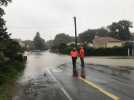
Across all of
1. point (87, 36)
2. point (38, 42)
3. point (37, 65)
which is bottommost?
point (37, 65)

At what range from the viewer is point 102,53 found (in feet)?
252

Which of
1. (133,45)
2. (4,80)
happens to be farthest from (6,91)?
(133,45)

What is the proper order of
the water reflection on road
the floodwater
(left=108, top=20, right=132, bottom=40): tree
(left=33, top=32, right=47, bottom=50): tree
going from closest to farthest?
the water reflection on road → the floodwater → (left=108, top=20, right=132, bottom=40): tree → (left=33, top=32, right=47, bottom=50): tree

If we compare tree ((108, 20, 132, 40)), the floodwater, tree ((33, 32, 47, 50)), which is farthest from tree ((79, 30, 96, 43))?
the floodwater

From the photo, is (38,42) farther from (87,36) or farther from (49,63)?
(49,63)

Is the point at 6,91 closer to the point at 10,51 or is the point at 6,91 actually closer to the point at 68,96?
the point at 68,96

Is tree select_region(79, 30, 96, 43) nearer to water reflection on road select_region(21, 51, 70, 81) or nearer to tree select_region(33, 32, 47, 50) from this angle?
tree select_region(33, 32, 47, 50)

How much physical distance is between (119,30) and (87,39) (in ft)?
74.7

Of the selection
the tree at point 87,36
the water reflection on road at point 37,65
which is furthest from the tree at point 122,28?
the water reflection on road at point 37,65

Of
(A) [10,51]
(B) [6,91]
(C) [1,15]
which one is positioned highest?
(C) [1,15]

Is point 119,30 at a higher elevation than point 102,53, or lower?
higher

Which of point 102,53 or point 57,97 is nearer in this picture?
point 57,97

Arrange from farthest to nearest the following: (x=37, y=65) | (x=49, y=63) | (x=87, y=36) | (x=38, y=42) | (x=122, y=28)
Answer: (x=38, y=42)
(x=87, y=36)
(x=122, y=28)
(x=49, y=63)
(x=37, y=65)

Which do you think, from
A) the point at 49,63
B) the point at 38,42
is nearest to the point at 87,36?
the point at 38,42
